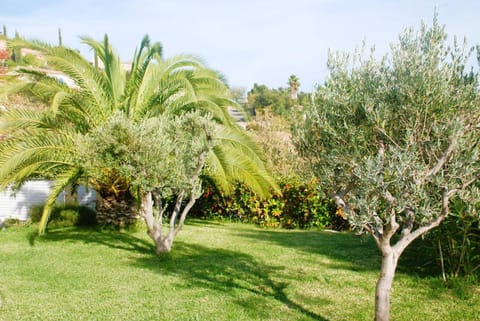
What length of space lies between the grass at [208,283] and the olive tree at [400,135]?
6.04 ft

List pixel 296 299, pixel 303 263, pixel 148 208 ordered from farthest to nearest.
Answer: pixel 148 208, pixel 303 263, pixel 296 299

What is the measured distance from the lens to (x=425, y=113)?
488 centimetres

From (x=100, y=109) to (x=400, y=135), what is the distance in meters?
8.30

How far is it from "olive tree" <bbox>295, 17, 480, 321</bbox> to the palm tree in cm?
592

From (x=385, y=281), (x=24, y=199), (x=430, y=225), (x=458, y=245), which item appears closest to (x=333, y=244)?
(x=458, y=245)

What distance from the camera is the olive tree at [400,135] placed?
4.71 metres

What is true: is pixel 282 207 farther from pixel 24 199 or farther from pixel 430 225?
pixel 430 225

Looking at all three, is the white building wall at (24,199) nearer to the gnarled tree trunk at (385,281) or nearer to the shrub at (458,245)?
the shrub at (458,245)

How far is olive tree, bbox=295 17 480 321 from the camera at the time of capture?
15.5ft

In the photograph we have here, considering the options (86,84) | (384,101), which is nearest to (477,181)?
(384,101)

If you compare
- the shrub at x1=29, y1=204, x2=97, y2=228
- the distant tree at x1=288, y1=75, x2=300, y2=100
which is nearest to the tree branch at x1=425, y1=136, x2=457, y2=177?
the shrub at x1=29, y1=204, x2=97, y2=228

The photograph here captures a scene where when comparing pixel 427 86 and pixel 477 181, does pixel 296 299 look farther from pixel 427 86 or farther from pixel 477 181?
pixel 427 86

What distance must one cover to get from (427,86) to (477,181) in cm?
121

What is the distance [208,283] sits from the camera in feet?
25.7
